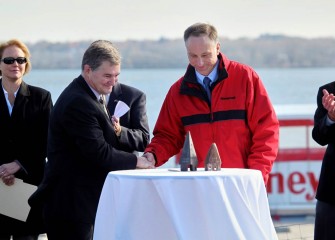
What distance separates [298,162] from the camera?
13461 mm

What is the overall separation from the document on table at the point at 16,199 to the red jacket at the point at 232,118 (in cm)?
115

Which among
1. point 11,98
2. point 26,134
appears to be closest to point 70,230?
point 26,134

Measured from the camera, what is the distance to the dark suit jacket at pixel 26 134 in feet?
24.7

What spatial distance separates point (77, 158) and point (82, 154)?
71mm

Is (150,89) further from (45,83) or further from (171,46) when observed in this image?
(171,46)

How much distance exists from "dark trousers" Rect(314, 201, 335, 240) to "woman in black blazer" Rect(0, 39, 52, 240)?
5.96 feet

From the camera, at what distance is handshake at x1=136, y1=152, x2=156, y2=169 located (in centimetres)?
655

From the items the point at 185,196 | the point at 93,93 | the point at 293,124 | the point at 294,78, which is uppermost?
the point at 93,93

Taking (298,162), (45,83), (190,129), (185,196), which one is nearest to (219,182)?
(185,196)

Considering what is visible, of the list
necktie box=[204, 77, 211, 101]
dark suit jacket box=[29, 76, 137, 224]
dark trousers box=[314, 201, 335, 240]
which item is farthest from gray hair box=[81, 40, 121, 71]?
dark trousers box=[314, 201, 335, 240]

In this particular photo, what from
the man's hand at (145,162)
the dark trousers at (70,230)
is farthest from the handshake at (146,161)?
the dark trousers at (70,230)

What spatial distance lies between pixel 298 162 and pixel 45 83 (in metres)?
17.5

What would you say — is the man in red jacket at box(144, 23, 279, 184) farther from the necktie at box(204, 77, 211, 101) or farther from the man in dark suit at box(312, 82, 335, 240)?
the man in dark suit at box(312, 82, 335, 240)

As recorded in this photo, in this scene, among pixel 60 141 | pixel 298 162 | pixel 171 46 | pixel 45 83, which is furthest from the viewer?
pixel 171 46
